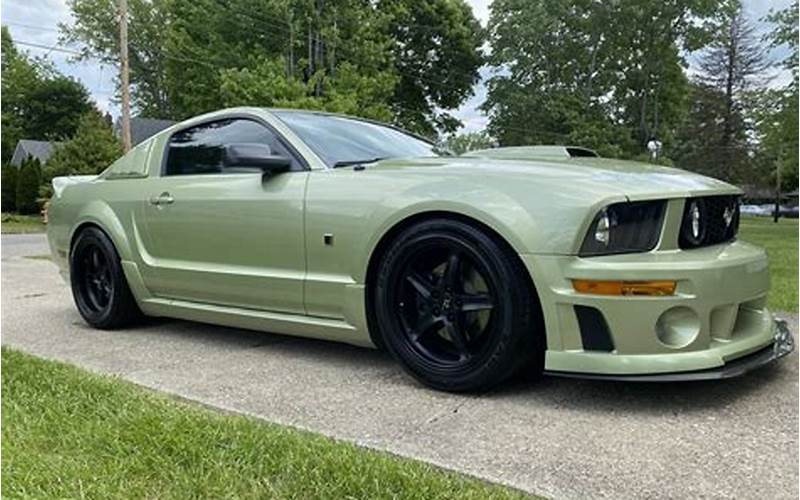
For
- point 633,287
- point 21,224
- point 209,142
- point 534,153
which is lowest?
point 21,224

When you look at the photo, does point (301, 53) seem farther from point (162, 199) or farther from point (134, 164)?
point (162, 199)

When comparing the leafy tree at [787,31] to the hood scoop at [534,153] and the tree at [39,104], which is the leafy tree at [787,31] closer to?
the hood scoop at [534,153]

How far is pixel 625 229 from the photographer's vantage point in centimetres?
271

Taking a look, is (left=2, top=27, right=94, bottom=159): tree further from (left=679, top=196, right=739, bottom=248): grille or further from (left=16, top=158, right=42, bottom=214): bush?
(left=679, top=196, right=739, bottom=248): grille

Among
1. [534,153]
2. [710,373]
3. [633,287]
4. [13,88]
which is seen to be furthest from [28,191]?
[13,88]

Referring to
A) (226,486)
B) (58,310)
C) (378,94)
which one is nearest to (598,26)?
(378,94)

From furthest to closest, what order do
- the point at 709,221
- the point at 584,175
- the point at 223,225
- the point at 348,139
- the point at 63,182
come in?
the point at 63,182
the point at 348,139
the point at 223,225
the point at 709,221
the point at 584,175

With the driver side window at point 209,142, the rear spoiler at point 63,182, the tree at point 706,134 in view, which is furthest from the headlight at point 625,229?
the tree at point 706,134

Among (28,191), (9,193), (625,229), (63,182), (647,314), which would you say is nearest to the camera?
(647,314)

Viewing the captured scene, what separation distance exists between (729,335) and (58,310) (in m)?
4.44

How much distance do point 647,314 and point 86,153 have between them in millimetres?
23994

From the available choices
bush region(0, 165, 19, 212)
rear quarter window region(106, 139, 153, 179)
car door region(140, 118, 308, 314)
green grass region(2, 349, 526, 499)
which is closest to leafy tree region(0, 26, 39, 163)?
bush region(0, 165, 19, 212)

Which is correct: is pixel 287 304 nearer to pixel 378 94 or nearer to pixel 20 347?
pixel 20 347

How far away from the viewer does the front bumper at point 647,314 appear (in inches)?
103
